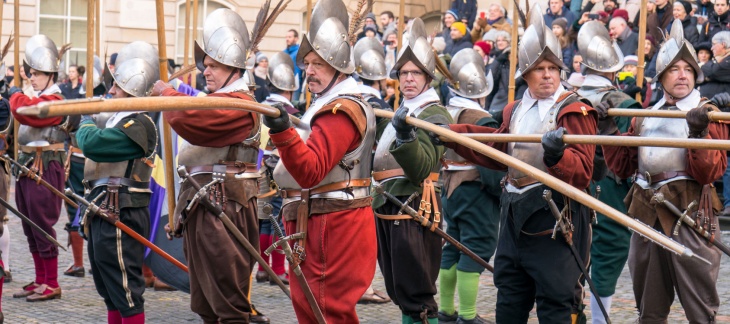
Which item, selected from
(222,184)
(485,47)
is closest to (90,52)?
(222,184)

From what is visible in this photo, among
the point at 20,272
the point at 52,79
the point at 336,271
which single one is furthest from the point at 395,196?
the point at 20,272

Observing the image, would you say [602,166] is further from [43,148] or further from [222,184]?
[43,148]

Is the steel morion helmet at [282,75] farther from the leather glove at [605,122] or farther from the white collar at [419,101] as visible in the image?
the leather glove at [605,122]

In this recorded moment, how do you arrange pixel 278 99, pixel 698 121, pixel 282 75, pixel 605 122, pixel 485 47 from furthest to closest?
pixel 485 47, pixel 282 75, pixel 278 99, pixel 605 122, pixel 698 121

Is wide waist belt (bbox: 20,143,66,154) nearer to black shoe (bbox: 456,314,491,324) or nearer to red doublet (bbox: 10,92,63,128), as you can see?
red doublet (bbox: 10,92,63,128)

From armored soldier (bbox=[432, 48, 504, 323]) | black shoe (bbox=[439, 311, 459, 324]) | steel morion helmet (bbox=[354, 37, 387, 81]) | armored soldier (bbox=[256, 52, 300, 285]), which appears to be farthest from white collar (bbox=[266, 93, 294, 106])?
black shoe (bbox=[439, 311, 459, 324])

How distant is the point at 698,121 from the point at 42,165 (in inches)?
221

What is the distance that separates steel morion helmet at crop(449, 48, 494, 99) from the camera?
25.6 ft

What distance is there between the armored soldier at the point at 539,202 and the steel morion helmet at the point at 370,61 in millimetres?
2994

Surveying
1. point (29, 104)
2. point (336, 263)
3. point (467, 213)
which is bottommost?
point (467, 213)

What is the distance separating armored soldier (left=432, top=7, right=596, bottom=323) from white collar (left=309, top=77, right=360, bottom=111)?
0.73 meters

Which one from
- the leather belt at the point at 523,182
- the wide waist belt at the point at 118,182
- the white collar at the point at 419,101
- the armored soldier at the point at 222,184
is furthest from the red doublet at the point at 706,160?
the wide waist belt at the point at 118,182

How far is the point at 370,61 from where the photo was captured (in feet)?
28.6

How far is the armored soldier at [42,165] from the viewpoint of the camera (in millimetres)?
8609
